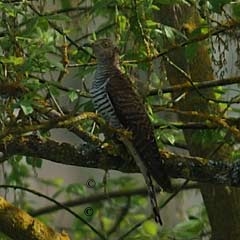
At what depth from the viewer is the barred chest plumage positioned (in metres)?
2.90

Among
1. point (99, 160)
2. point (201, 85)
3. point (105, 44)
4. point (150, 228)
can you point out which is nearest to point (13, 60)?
point (99, 160)

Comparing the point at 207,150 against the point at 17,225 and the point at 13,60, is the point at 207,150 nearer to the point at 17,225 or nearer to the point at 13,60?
the point at 17,225

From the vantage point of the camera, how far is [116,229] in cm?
491

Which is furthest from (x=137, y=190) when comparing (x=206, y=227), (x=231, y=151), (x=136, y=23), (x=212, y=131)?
(x=136, y=23)

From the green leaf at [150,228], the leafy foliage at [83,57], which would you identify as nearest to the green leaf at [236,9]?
the leafy foliage at [83,57]

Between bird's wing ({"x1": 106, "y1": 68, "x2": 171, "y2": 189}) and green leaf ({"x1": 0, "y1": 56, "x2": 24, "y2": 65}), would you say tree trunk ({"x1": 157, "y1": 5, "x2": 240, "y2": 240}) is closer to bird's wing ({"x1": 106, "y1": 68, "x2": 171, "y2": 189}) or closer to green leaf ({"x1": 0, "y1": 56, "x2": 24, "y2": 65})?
bird's wing ({"x1": 106, "y1": 68, "x2": 171, "y2": 189})

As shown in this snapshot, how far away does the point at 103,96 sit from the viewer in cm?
293

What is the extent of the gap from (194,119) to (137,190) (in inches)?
49.1

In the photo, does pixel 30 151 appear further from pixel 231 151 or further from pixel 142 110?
pixel 231 151

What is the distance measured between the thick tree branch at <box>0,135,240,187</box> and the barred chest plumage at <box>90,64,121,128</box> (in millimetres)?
239

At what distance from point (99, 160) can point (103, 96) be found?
0.33m

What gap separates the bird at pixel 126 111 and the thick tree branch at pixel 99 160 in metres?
0.06

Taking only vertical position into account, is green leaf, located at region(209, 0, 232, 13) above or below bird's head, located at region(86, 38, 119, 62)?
above

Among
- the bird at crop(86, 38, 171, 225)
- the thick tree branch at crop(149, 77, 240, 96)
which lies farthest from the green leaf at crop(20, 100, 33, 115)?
the thick tree branch at crop(149, 77, 240, 96)
